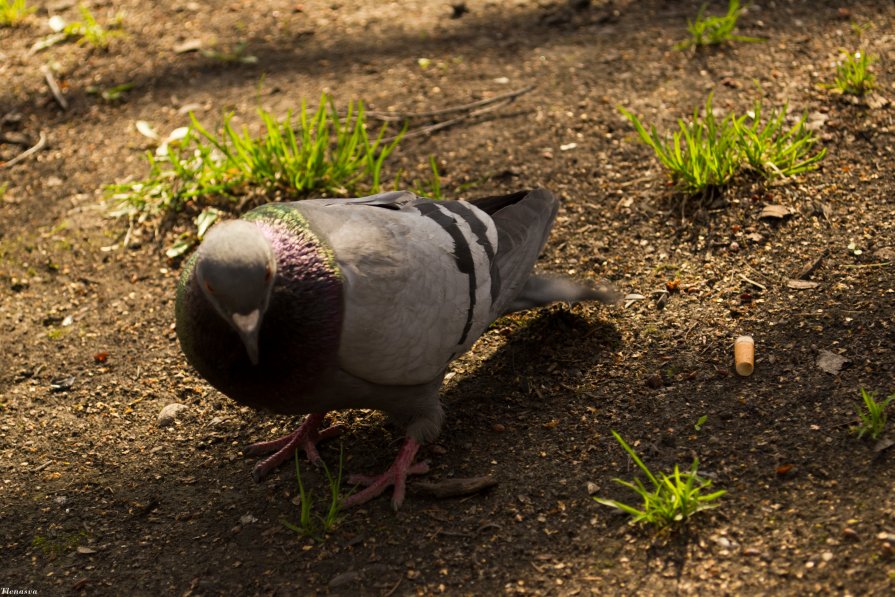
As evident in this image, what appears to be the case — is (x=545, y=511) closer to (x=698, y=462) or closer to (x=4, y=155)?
(x=698, y=462)

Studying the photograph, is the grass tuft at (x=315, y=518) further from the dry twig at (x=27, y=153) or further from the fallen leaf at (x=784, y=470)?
the dry twig at (x=27, y=153)

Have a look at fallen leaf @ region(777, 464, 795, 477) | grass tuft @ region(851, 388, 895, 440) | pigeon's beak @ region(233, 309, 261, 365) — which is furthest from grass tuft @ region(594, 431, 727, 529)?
pigeon's beak @ region(233, 309, 261, 365)

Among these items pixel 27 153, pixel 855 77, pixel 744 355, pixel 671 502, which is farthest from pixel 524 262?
pixel 27 153

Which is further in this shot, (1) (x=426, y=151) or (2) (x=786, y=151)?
(1) (x=426, y=151)

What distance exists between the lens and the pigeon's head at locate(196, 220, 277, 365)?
2.55 meters

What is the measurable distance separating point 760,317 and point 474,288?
42.9 inches

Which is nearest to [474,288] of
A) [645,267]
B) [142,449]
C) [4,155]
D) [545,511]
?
[545,511]

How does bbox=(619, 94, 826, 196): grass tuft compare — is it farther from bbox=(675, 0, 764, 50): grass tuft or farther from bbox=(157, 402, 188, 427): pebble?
bbox=(157, 402, 188, 427): pebble

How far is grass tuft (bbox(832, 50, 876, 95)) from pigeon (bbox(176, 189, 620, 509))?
6.63 ft

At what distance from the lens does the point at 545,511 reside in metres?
2.80

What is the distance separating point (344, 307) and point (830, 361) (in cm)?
161

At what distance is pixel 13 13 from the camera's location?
5.99 metres

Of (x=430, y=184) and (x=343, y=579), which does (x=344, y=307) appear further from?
(x=430, y=184)

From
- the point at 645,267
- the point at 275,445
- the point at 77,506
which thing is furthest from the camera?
the point at 645,267
